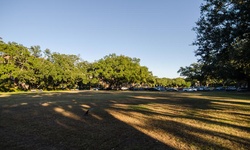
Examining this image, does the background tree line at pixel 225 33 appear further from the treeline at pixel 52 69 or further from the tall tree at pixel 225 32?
the treeline at pixel 52 69

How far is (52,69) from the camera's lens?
5400 cm

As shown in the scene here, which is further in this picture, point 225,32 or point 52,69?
point 52,69

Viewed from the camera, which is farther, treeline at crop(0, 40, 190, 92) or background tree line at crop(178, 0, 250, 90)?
treeline at crop(0, 40, 190, 92)

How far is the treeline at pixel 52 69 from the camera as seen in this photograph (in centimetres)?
4762

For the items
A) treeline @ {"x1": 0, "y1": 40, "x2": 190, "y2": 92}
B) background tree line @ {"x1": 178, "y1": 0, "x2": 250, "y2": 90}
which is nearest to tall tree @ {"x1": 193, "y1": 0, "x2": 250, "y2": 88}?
background tree line @ {"x1": 178, "y1": 0, "x2": 250, "y2": 90}

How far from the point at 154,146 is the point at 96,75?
62.1m

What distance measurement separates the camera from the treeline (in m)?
47.6

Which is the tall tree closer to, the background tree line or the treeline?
the background tree line

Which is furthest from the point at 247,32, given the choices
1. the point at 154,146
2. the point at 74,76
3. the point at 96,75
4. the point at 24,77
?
the point at 96,75

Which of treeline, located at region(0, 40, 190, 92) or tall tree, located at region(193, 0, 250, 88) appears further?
treeline, located at region(0, 40, 190, 92)

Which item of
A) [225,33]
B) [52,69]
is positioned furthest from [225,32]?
[52,69]

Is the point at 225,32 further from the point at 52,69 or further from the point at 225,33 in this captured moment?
the point at 52,69

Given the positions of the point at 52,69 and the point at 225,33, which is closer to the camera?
the point at 225,33

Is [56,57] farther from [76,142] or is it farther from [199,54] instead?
[76,142]
